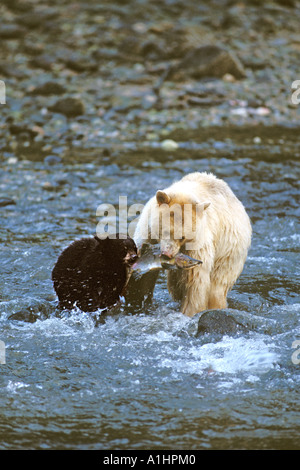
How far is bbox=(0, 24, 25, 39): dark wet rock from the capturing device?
14.4 m

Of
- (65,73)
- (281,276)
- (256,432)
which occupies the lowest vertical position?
(256,432)

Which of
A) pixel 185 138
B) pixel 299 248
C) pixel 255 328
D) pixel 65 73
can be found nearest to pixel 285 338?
pixel 255 328

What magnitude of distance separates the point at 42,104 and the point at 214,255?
7.26 metres

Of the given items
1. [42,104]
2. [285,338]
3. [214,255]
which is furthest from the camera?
[42,104]

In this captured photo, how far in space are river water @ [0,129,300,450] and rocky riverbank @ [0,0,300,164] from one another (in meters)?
3.50

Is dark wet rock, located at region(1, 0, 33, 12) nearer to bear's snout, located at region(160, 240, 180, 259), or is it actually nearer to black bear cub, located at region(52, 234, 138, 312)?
black bear cub, located at region(52, 234, 138, 312)

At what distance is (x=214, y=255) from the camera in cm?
583

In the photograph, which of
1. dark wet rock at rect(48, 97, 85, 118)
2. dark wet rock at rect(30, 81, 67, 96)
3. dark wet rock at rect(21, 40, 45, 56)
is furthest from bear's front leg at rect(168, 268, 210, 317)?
dark wet rock at rect(21, 40, 45, 56)

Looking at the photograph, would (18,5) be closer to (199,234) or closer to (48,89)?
(48,89)

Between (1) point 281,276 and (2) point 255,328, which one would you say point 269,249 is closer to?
(1) point 281,276

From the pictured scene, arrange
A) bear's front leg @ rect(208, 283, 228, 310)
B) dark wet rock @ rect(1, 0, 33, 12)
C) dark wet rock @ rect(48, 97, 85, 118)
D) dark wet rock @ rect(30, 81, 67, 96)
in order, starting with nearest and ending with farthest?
bear's front leg @ rect(208, 283, 228, 310)
dark wet rock @ rect(48, 97, 85, 118)
dark wet rock @ rect(30, 81, 67, 96)
dark wet rock @ rect(1, 0, 33, 12)

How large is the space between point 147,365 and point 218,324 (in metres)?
0.78

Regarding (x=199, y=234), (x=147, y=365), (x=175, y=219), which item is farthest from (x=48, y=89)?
(x=147, y=365)

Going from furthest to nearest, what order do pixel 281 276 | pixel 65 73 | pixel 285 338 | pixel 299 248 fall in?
1. pixel 65 73
2. pixel 299 248
3. pixel 281 276
4. pixel 285 338
